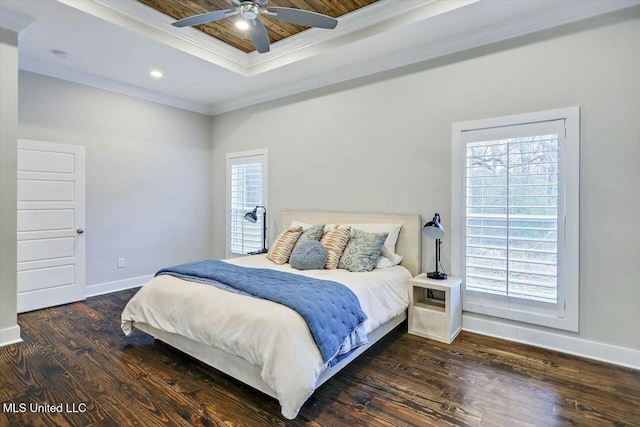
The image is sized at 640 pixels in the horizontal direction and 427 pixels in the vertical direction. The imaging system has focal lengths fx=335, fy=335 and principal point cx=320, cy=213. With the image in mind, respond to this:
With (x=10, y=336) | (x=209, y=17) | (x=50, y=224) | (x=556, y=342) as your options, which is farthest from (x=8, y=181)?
(x=556, y=342)

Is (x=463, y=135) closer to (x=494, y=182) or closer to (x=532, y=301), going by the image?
(x=494, y=182)

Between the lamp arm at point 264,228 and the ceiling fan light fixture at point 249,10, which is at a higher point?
the ceiling fan light fixture at point 249,10

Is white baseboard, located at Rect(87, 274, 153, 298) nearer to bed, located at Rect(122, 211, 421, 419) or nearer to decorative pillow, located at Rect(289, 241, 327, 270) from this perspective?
bed, located at Rect(122, 211, 421, 419)

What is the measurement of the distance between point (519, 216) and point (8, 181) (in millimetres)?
4525

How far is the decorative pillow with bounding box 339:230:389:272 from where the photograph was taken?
10.5ft

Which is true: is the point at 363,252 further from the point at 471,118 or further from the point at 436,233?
the point at 471,118

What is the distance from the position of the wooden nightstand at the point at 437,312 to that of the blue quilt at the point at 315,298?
906 mm

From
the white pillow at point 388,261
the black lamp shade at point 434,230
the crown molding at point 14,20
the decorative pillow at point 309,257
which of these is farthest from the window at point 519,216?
the crown molding at point 14,20

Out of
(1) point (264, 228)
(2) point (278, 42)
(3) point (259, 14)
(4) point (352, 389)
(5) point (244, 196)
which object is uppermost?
(2) point (278, 42)

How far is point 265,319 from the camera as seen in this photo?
6.72 feet

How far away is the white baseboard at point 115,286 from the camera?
4422 millimetres

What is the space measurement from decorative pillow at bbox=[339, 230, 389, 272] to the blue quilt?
23.0 inches

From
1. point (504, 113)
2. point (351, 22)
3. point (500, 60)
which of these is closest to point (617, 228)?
point (504, 113)

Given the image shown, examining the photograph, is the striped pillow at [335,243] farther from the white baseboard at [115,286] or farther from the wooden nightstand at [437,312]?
the white baseboard at [115,286]
